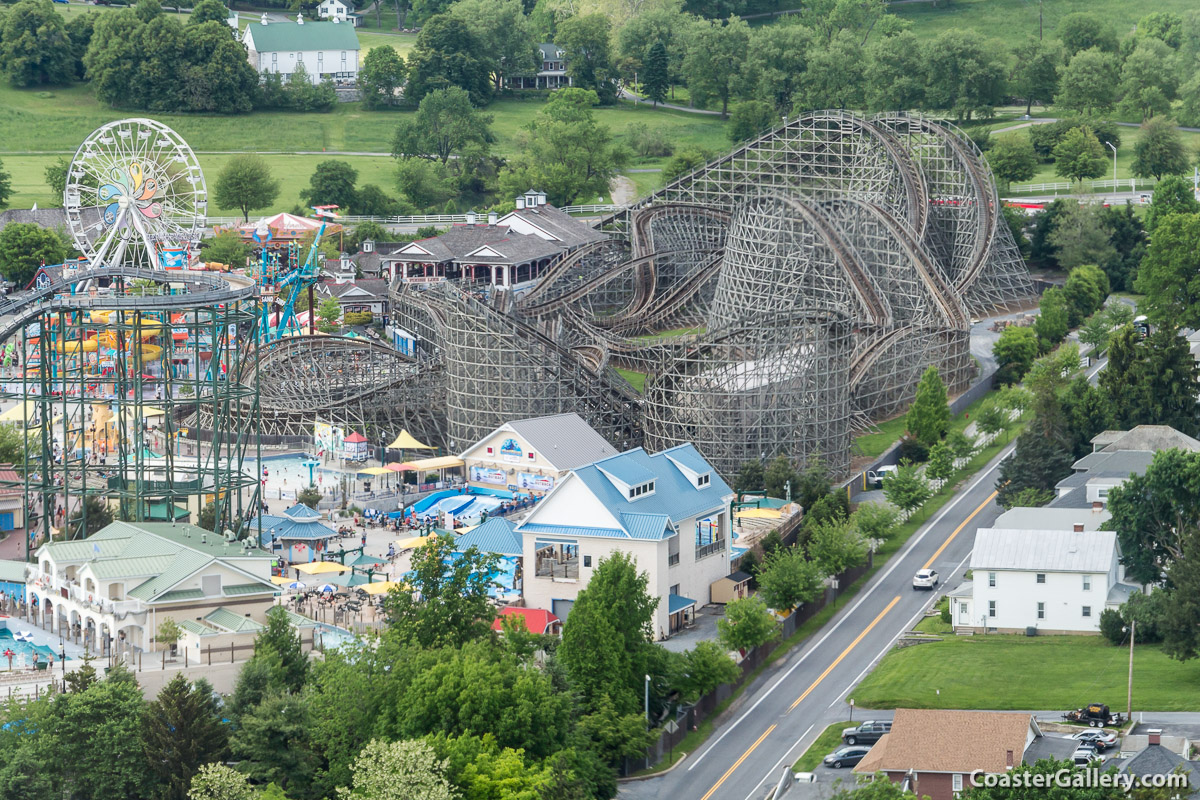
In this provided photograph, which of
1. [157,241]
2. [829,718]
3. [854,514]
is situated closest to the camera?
[829,718]

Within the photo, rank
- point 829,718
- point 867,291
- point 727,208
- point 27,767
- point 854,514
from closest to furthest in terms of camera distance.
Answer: point 27,767
point 829,718
point 854,514
point 867,291
point 727,208

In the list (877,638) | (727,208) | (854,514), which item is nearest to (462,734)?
(877,638)

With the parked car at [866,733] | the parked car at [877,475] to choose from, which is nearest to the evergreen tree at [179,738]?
the parked car at [866,733]

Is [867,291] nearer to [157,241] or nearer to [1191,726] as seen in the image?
[157,241]

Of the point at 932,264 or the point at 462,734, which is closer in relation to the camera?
the point at 462,734

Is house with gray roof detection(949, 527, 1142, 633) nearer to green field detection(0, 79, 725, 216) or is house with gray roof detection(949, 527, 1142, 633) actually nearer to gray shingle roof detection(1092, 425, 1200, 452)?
gray shingle roof detection(1092, 425, 1200, 452)

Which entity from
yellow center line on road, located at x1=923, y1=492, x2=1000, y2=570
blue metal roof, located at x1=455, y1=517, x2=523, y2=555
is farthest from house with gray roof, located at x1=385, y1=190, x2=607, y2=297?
blue metal roof, located at x1=455, y1=517, x2=523, y2=555

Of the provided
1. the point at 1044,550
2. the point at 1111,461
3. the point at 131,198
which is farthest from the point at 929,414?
the point at 131,198
